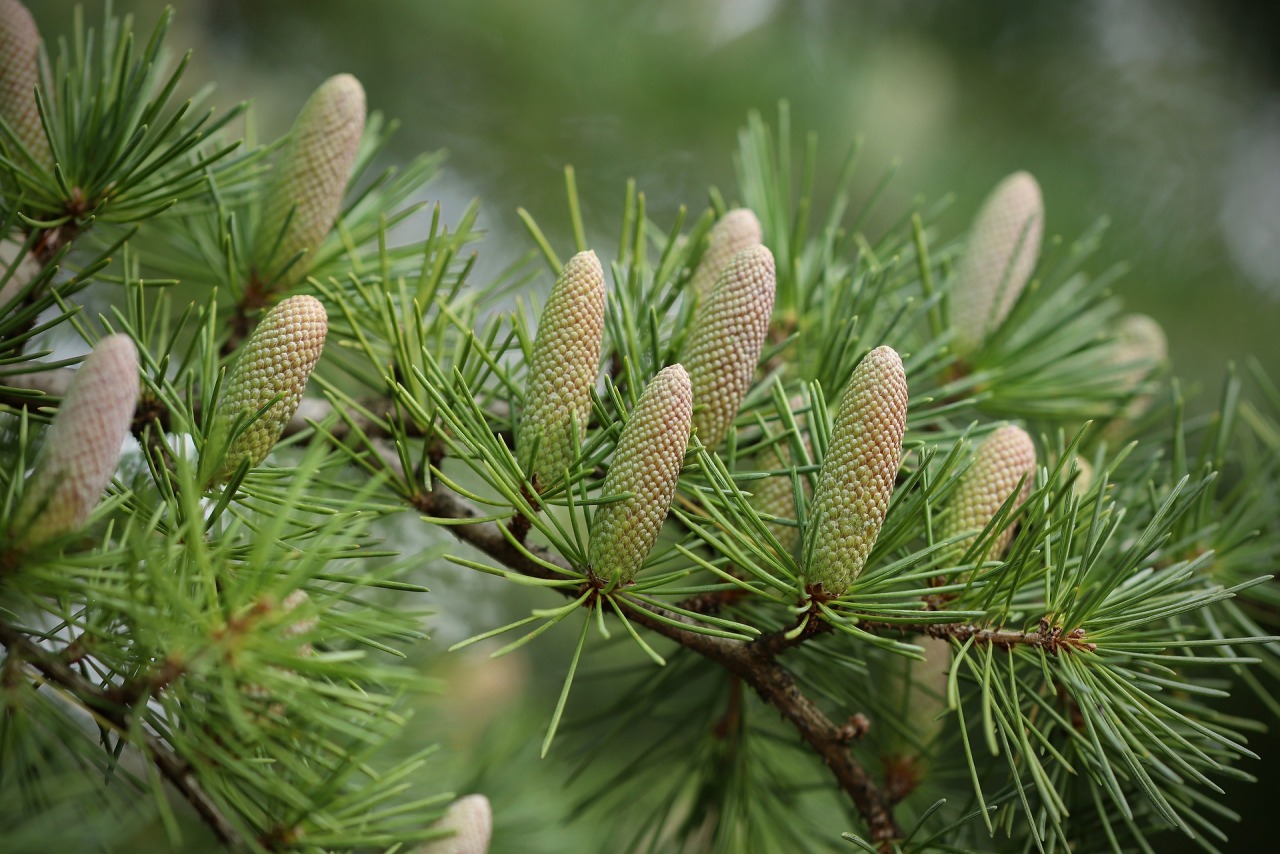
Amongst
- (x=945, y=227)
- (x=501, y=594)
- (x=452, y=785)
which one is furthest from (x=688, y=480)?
(x=945, y=227)

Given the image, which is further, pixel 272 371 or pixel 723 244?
pixel 723 244

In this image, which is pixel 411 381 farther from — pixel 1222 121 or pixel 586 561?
pixel 1222 121

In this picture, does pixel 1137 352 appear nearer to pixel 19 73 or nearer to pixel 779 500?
pixel 779 500

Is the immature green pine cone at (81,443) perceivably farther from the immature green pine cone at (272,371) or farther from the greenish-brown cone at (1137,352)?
the greenish-brown cone at (1137,352)

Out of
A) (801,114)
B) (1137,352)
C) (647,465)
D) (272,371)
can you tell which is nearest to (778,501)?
(647,465)

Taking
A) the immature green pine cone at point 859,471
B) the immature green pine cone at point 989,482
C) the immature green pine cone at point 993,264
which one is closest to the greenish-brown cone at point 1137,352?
the immature green pine cone at point 993,264

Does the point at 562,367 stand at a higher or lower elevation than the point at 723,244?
lower
